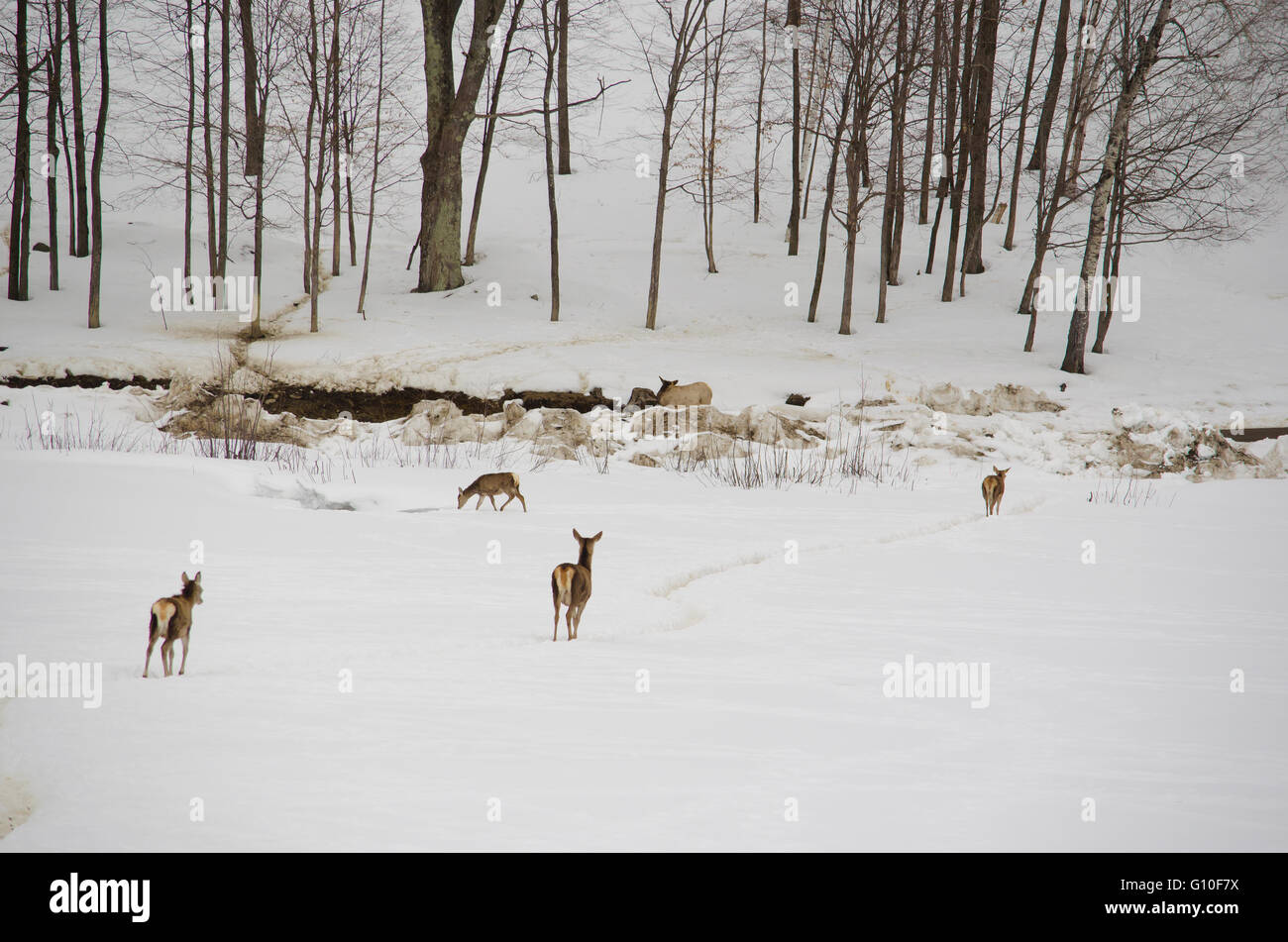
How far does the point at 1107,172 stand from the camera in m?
16.6

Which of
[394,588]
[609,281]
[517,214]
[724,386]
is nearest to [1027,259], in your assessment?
[609,281]

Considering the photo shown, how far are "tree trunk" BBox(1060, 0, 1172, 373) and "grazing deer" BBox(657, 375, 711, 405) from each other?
829 centimetres

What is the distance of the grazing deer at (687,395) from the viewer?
595 inches

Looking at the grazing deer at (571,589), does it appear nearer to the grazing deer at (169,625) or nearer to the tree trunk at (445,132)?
the grazing deer at (169,625)

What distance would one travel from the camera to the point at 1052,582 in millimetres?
5031

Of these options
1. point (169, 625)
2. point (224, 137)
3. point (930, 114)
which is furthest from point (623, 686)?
point (930, 114)

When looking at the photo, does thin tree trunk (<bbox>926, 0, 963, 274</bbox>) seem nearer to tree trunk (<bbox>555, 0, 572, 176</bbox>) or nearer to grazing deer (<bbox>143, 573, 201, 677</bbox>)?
tree trunk (<bbox>555, 0, 572, 176</bbox>)

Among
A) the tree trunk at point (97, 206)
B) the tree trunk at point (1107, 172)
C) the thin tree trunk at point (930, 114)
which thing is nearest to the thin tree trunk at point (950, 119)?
the thin tree trunk at point (930, 114)

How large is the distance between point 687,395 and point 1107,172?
9.73 m

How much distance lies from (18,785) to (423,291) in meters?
21.4

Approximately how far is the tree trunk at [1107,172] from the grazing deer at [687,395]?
8.29 m

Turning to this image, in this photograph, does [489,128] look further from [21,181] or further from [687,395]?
[687,395]

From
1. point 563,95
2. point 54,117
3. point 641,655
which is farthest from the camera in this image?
point 563,95

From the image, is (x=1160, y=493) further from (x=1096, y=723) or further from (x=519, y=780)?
(x=519, y=780)
